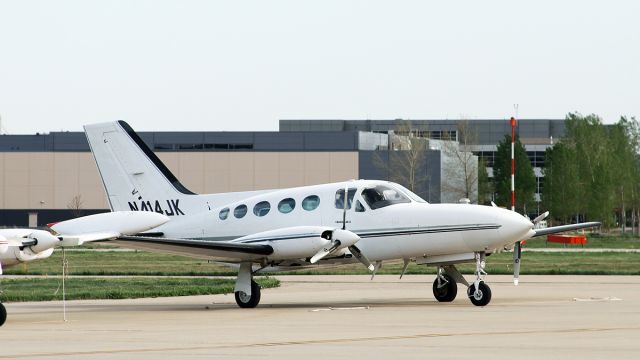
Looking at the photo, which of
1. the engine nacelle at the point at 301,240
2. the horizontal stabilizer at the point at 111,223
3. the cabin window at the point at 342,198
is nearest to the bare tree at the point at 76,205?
the cabin window at the point at 342,198

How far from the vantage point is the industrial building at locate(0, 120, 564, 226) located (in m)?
113

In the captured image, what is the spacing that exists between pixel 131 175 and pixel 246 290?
15.9ft

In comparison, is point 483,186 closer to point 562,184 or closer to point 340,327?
point 562,184

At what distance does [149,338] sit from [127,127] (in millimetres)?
11835

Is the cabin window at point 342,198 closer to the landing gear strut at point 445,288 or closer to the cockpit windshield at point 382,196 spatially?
the cockpit windshield at point 382,196

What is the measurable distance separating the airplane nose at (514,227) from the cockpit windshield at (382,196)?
2.47 metres

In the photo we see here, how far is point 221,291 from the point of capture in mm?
32188

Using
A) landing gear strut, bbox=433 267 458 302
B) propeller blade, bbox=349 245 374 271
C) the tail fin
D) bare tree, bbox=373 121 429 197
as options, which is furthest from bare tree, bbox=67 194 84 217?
propeller blade, bbox=349 245 374 271

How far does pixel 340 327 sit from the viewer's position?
784 inches

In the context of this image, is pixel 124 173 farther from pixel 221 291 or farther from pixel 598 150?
pixel 598 150

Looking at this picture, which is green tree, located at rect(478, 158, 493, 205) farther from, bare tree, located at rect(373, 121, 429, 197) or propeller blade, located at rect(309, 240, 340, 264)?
propeller blade, located at rect(309, 240, 340, 264)

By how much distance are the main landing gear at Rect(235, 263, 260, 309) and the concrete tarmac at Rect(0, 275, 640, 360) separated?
0.84ft

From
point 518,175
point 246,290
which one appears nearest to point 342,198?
point 246,290

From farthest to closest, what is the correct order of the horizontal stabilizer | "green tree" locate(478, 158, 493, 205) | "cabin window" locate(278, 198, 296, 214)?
"green tree" locate(478, 158, 493, 205)
"cabin window" locate(278, 198, 296, 214)
the horizontal stabilizer
